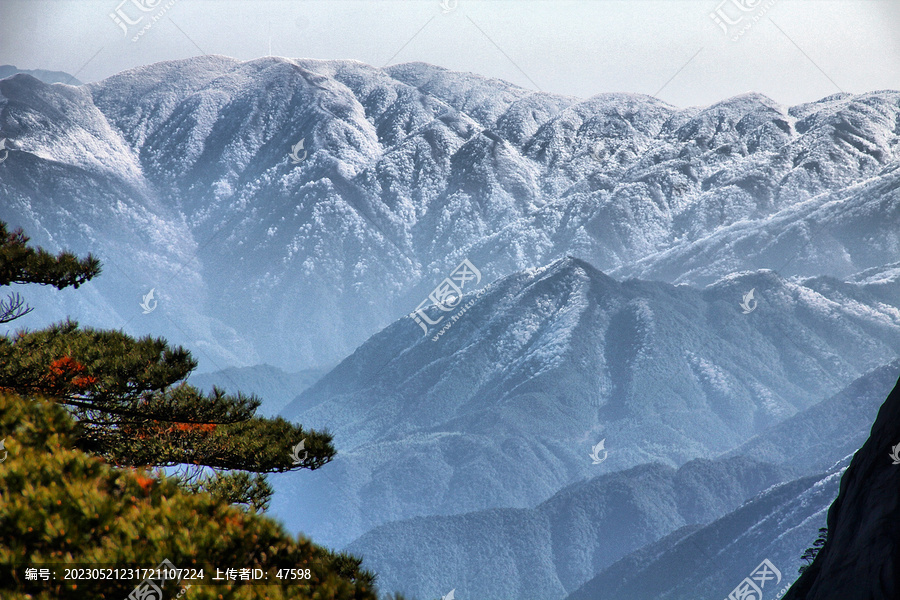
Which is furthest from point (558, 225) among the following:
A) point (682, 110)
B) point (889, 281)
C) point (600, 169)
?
point (889, 281)

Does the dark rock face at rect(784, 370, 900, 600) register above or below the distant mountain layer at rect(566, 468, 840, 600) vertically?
above

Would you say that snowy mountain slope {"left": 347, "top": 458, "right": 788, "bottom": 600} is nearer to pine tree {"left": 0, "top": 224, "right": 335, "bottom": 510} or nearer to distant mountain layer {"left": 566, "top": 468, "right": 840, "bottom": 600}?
distant mountain layer {"left": 566, "top": 468, "right": 840, "bottom": 600}

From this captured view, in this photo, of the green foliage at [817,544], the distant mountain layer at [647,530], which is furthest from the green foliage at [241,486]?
the distant mountain layer at [647,530]

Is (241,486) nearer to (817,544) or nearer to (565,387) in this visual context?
(817,544)

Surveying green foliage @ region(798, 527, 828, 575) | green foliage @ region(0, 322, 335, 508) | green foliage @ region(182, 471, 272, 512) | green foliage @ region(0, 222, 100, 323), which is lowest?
green foliage @ region(798, 527, 828, 575)

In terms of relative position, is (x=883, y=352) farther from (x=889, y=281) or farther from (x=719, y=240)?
(x=719, y=240)

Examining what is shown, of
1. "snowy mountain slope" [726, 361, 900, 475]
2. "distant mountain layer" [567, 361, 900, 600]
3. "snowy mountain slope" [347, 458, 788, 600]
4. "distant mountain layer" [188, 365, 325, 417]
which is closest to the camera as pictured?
"distant mountain layer" [567, 361, 900, 600]

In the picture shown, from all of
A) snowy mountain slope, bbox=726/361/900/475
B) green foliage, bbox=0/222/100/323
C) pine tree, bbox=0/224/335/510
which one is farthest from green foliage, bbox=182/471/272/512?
snowy mountain slope, bbox=726/361/900/475

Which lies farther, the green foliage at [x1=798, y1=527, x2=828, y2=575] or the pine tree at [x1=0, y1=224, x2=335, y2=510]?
the green foliage at [x1=798, y1=527, x2=828, y2=575]
